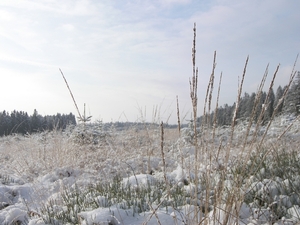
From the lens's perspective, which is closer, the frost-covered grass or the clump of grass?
the frost-covered grass

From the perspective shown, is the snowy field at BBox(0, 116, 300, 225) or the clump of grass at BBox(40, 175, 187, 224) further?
the clump of grass at BBox(40, 175, 187, 224)

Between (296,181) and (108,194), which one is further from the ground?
(296,181)

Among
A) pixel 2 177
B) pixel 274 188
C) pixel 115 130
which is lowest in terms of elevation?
pixel 2 177

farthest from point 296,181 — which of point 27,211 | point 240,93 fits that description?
point 27,211

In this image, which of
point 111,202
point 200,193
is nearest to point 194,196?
point 200,193

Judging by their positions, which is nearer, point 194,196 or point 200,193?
point 194,196

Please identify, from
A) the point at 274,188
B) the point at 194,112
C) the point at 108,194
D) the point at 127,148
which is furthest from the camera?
the point at 127,148

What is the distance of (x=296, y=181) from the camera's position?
9.11ft

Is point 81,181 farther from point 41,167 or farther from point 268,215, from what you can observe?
point 268,215

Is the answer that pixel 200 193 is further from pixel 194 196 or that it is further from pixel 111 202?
pixel 111 202

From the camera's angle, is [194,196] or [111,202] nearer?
[194,196]

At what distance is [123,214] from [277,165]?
2.20m

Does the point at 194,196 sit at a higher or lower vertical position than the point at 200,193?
higher

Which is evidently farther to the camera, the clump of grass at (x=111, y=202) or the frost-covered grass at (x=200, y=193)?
the clump of grass at (x=111, y=202)
